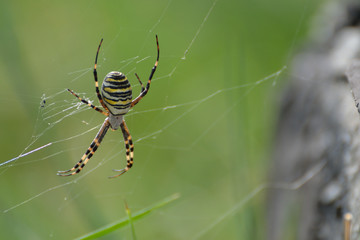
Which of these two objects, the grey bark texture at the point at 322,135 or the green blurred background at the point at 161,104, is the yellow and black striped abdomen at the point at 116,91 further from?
the grey bark texture at the point at 322,135

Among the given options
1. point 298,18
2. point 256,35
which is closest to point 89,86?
point 256,35

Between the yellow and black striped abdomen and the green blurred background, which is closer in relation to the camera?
the yellow and black striped abdomen

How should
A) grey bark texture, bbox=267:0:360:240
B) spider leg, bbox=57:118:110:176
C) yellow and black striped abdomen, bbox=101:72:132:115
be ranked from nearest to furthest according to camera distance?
grey bark texture, bbox=267:0:360:240
yellow and black striped abdomen, bbox=101:72:132:115
spider leg, bbox=57:118:110:176

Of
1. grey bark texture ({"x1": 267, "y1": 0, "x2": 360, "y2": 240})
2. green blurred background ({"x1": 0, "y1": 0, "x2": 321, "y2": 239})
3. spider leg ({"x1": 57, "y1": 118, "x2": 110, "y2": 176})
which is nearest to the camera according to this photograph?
grey bark texture ({"x1": 267, "y1": 0, "x2": 360, "y2": 240})

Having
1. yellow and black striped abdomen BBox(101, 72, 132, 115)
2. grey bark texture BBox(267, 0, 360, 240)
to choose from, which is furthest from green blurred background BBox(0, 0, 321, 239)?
yellow and black striped abdomen BBox(101, 72, 132, 115)

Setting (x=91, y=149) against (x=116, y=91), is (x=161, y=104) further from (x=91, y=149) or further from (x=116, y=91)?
(x=116, y=91)

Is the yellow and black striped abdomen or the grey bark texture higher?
the yellow and black striped abdomen

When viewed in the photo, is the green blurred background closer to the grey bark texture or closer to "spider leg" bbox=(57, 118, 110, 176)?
"spider leg" bbox=(57, 118, 110, 176)

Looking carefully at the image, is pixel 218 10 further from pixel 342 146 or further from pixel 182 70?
pixel 342 146

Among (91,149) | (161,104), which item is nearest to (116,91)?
(91,149)
